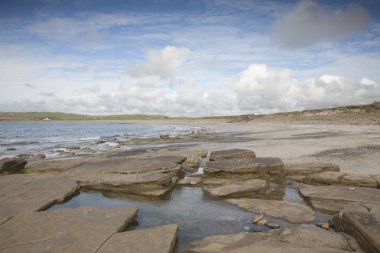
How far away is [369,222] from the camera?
468 centimetres

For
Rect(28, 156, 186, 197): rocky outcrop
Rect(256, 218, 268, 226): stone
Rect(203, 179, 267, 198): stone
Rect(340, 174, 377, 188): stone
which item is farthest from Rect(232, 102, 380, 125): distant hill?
Rect(256, 218, 268, 226): stone

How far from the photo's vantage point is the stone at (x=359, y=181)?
7797 mm

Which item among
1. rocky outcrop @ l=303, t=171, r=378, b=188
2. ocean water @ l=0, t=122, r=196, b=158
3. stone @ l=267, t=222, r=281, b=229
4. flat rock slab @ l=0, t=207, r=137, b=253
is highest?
rocky outcrop @ l=303, t=171, r=378, b=188

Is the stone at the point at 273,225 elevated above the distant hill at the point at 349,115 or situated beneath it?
situated beneath

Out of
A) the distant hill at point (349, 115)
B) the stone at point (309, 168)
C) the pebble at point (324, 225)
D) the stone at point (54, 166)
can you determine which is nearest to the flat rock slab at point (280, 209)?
the pebble at point (324, 225)

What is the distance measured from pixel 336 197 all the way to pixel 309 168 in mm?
3050

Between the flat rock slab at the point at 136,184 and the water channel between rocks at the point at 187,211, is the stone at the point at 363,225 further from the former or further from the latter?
the flat rock slab at the point at 136,184

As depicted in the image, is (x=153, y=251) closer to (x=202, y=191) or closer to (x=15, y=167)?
(x=202, y=191)

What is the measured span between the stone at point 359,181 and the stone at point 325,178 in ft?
0.52

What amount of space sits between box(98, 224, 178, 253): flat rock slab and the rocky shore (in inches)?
0.6

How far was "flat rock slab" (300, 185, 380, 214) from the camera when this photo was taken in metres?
6.36

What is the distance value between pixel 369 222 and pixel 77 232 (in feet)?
16.0

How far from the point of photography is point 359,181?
26.0 ft

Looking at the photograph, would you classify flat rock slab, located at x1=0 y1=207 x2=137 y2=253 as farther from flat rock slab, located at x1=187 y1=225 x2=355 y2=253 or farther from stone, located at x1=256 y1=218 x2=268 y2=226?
stone, located at x1=256 y1=218 x2=268 y2=226
